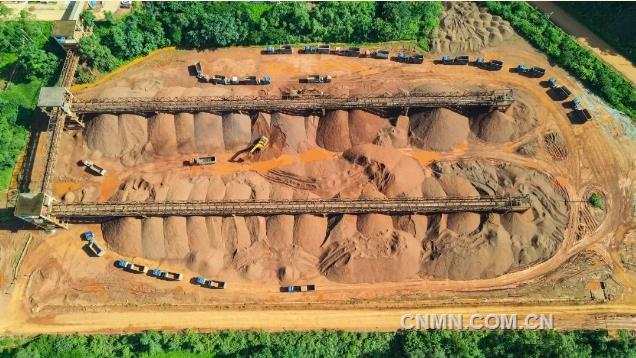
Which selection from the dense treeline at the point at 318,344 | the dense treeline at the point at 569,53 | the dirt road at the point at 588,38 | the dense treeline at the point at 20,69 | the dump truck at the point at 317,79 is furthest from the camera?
the dirt road at the point at 588,38

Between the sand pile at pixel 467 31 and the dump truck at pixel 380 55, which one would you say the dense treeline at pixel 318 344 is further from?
the sand pile at pixel 467 31

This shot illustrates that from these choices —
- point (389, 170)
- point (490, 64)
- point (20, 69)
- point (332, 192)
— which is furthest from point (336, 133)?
point (20, 69)

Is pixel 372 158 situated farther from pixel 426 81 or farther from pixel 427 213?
pixel 426 81

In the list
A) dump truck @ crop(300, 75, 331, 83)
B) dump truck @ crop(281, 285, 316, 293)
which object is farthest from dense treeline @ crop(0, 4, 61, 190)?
dump truck @ crop(281, 285, 316, 293)

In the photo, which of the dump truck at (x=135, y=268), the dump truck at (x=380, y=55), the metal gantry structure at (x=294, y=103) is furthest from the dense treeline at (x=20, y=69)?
the dump truck at (x=380, y=55)

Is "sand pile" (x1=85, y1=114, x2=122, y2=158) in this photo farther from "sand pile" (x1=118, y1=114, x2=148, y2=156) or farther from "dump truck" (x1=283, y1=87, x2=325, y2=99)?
"dump truck" (x1=283, y1=87, x2=325, y2=99)

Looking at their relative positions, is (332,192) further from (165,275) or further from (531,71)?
(531,71)

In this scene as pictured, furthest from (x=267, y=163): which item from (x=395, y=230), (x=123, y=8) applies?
(x=123, y=8)
